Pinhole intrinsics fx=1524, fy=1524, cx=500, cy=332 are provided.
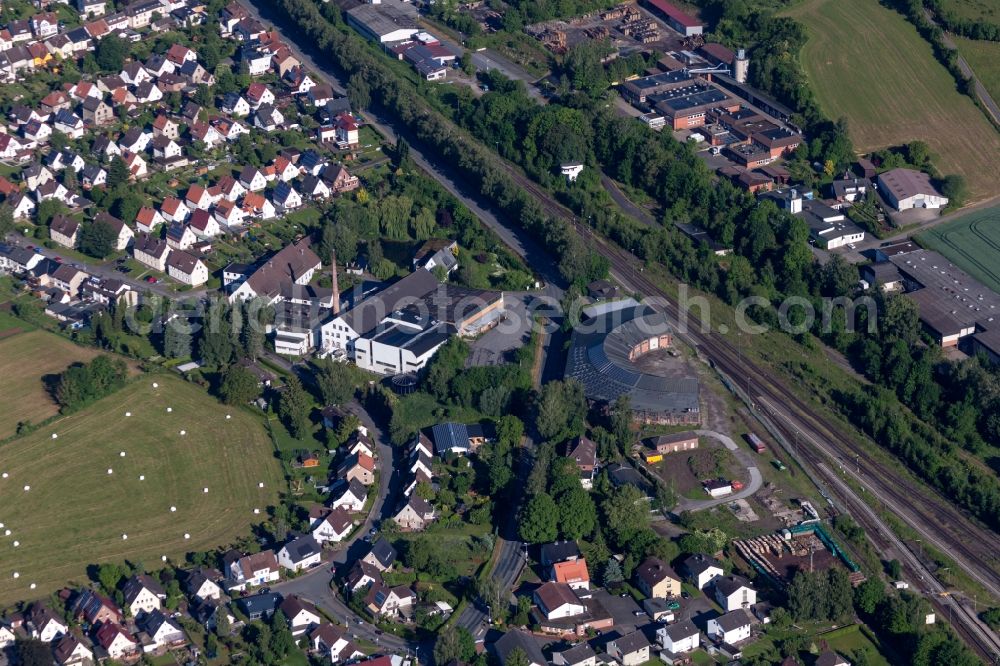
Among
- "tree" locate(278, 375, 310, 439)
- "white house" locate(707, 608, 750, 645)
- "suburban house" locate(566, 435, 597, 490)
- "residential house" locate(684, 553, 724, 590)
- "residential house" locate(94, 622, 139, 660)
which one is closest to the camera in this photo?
"residential house" locate(94, 622, 139, 660)

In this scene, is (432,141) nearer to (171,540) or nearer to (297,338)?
(297,338)

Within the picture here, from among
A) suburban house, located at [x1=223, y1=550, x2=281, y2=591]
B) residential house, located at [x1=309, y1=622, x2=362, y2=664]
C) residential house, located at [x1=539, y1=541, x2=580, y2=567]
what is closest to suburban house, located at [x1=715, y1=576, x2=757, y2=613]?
residential house, located at [x1=539, y1=541, x2=580, y2=567]

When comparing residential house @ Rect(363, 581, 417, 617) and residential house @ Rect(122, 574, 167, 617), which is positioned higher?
residential house @ Rect(363, 581, 417, 617)

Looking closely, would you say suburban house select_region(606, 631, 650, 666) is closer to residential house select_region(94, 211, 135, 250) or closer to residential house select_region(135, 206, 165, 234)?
residential house select_region(94, 211, 135, 250)

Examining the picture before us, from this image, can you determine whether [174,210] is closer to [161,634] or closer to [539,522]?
[539,522]

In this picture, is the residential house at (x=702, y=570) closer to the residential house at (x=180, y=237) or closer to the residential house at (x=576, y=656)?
the residential house at (x=576, y=656)
